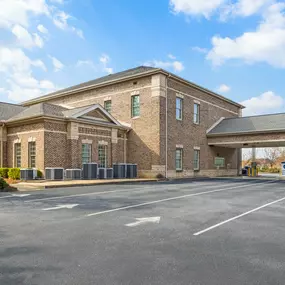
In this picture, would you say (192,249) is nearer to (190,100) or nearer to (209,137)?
(190,100)

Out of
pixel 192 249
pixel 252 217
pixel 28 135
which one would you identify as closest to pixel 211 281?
pixel 192 249

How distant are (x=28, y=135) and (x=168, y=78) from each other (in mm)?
12629

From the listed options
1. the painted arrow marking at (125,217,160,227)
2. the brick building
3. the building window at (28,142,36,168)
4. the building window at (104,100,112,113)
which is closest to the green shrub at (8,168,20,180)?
the brick building

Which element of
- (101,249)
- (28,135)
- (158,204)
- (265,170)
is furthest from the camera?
(265,170)

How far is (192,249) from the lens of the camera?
5.34 m

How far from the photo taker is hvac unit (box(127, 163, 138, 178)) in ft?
81.1

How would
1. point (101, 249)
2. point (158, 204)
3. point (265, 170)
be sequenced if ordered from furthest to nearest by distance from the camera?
1. point (265, 170)
2. point (158, 204)
3. point (101, 249)

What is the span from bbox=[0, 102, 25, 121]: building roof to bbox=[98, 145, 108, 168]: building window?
27.3ft

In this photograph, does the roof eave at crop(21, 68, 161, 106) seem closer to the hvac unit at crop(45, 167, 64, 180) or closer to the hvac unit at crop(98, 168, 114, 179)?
the hvac unit at crop(98, 168, 114, 179)

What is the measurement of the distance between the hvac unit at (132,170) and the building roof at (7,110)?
11.1 meters

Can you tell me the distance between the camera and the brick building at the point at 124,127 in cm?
2225

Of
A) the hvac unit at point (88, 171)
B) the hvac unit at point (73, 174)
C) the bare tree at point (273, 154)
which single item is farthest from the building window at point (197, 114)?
the bare tree at point (273, 154)

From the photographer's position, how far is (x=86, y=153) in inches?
925

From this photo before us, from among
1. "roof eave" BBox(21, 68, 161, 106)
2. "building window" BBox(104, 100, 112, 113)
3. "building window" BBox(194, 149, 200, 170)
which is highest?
"roof eave" BBox(21, 68, 161, 106)
